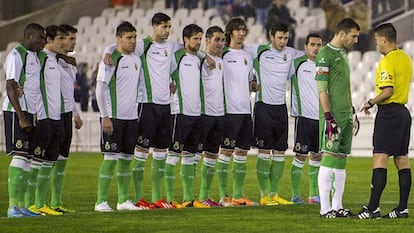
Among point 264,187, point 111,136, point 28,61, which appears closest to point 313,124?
point 264,187

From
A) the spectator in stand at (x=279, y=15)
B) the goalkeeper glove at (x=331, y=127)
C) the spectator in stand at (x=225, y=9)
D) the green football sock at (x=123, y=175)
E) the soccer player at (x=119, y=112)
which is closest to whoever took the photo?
the goalkeeper glove at (x=331, y=127)

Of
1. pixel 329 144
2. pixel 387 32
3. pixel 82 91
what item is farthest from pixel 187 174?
pixel 82 91

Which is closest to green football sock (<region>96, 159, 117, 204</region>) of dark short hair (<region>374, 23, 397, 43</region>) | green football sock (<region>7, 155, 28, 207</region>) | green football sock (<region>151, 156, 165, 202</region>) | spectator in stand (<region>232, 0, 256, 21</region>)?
green football sock (<region>151, 156, 165, 202</region>)

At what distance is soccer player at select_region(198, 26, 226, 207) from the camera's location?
59.6 ft

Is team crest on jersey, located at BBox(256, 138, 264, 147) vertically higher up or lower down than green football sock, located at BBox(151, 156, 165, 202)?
higher up

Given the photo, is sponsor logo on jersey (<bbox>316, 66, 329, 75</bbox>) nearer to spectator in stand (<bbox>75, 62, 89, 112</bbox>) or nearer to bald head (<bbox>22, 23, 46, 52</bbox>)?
bald head (<bbox>22, 23, 46, 52</bbox>)

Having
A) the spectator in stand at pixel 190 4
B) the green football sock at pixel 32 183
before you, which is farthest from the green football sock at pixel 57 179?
the spectator in stand at pixel 190 4

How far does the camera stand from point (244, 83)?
18625 mm

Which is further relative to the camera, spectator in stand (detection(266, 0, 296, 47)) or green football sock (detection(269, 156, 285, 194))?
spectator in stand (detection(266, 0, 296, 47))

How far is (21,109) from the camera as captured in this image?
16.1 meters

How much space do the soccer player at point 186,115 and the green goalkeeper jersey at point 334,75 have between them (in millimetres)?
2531

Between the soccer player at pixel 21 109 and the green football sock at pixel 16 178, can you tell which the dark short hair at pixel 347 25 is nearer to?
the soccer player at pixel 21 109

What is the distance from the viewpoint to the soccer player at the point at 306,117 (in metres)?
19.0

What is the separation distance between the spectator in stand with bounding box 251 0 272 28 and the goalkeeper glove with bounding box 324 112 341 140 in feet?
64.5
